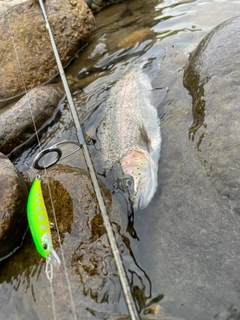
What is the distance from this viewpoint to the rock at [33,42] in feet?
21.7

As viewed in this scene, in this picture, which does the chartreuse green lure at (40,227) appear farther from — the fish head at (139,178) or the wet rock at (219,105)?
the wet rock at (219,105)

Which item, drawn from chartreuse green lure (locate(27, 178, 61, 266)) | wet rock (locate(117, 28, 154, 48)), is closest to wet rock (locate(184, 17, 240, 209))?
chartreuse green lure (locate(27, 178, 61, 266))

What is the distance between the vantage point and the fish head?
12.6 feet

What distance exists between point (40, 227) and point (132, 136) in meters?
2.01

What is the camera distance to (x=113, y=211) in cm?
371

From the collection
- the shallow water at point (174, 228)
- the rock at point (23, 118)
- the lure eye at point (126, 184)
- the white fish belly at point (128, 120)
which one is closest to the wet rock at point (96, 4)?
the shallow water at point (174, 228)

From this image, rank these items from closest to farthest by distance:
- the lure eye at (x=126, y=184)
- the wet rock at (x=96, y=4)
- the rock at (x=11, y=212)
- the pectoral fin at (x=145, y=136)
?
the rock at (x=11, y=212)
the lure eye at (x=126, y=184)
the pectoral fin at (x=145, y=136)
the wet rock at (x=96, y=4)

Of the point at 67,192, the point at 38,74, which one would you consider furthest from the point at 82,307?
the point at 38,74

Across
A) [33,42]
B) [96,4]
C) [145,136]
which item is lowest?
[145,136]

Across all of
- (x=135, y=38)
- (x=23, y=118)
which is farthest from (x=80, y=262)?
(x=135, y=38)

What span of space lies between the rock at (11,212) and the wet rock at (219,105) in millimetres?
2250

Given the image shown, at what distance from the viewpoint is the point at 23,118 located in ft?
17.5

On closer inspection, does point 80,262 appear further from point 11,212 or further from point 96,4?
point 96,4

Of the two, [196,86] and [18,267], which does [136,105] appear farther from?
[18,267]
